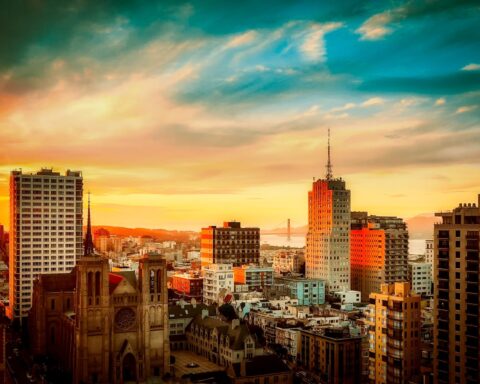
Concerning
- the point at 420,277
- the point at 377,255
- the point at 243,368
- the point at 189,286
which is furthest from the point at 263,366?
the point at 420,277

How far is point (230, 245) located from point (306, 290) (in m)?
26.4

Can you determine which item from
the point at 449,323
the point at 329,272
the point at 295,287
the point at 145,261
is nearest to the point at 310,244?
the point at 329,272

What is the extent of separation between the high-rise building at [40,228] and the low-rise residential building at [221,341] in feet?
115

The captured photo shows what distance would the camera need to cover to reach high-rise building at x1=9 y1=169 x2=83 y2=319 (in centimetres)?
10631

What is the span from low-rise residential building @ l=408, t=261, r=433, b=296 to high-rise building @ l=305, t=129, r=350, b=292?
630 inches

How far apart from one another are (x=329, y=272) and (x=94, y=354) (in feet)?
223

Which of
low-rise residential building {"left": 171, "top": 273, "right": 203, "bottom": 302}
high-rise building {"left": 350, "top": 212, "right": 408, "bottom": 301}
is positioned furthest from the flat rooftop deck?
high-rise building {"left": 350, "top": 212, "right": 408, "bottom": 301}

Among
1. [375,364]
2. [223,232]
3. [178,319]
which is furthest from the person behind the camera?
[223,232]

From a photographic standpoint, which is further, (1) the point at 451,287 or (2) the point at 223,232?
(2) the point at 223,232

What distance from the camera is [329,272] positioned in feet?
417

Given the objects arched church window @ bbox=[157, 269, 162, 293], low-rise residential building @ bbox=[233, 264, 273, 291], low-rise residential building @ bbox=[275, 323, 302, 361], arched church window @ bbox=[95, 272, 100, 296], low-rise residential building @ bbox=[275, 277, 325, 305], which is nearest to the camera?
arched church window @ bbox=[95, 272, 100, 296]

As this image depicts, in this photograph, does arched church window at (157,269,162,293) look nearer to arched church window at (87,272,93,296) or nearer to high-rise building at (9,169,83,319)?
arched church window at (87,272,93,296)

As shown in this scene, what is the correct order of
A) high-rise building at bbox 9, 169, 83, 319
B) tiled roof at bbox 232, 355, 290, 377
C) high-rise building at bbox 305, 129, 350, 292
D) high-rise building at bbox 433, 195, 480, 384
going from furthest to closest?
high-rise building at bbox 305, 129, 350, 292
high-rise building at bbox 9, 169, 83, 319
tiled roof at bbox 232, 355, 290, 377
high-rise building at bbox 433, 195, 480, 384

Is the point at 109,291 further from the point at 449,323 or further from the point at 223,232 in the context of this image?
the point at 223,232
